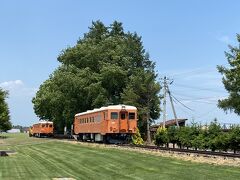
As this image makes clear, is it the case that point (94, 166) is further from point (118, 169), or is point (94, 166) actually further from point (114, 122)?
point (114, 122)

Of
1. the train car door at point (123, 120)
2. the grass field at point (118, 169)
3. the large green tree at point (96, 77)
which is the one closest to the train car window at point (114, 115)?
the train car door at point (123, 120)

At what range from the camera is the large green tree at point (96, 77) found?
7119cm

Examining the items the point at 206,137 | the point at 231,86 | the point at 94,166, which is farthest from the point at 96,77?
the point at 94,166

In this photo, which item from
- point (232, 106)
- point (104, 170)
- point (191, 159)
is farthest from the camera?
point (232, 106)

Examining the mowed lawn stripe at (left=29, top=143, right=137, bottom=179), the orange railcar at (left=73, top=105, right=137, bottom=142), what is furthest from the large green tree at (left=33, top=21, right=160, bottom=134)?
the mowed lawn stripe at (left=29, top=143, right=137, bottom=179)

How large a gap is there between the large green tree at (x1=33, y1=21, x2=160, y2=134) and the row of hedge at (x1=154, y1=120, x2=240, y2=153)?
84.1ft

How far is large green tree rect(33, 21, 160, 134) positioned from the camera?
71.2 metres

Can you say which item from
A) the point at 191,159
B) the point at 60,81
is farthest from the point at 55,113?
the point at 191,159

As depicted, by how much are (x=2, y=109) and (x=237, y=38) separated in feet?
144

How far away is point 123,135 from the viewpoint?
4381cm

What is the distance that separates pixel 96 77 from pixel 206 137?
135 ft

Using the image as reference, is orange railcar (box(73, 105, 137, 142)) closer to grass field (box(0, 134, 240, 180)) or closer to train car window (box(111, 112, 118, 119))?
train car window (box(111, 112, 118, 119))

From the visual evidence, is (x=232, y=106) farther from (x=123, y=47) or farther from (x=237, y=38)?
(x=123, y=47)

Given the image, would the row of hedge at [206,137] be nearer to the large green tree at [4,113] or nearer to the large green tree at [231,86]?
the large green tree at [231,86]
